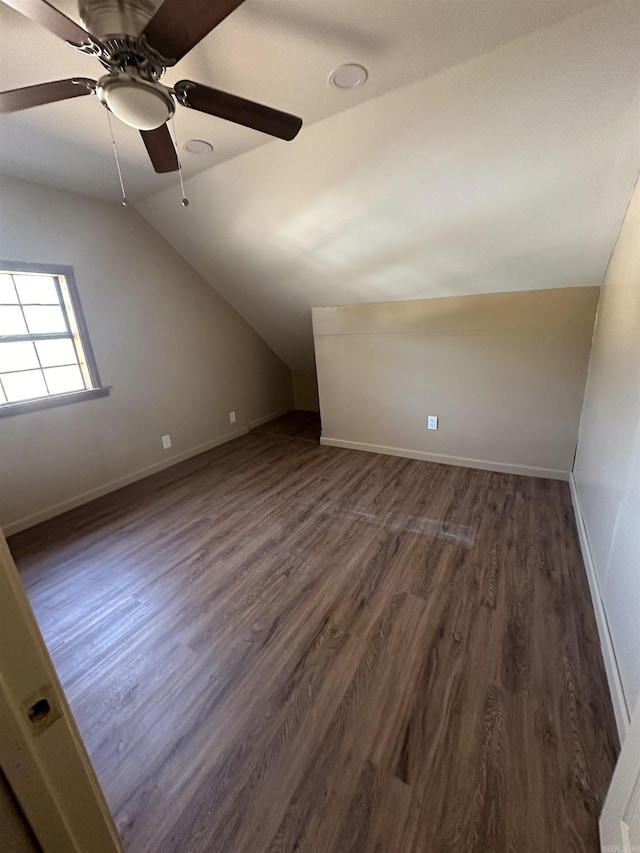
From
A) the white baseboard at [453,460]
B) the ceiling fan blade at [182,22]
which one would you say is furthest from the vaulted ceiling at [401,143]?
the white baseboard at [453,460]

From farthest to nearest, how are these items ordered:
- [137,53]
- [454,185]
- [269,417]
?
[269,417] → [454,185] → [137,53]

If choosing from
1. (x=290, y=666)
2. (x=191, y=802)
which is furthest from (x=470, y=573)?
(x=191, y=802)

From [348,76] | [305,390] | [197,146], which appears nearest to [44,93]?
[197,146]

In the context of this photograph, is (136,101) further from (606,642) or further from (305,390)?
(305,390)

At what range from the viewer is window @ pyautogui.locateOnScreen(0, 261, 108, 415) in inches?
96.0

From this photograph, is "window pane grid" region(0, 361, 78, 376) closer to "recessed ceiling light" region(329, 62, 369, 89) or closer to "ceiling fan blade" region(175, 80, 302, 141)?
"ceiling fan blade" region(175, 80, 302, 141)

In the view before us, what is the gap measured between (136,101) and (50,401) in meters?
2.29

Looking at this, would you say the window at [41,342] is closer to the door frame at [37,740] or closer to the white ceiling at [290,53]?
the white ceiling at [290,53]

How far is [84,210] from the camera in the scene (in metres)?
2.72

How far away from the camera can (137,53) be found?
1.03m

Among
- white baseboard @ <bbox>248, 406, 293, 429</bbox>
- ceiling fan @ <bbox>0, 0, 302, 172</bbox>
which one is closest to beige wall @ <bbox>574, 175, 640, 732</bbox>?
ceiling fan @ <bbox>0, 0, 302, 172</bbox>

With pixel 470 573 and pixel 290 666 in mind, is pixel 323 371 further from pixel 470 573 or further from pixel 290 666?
pixel 290 666

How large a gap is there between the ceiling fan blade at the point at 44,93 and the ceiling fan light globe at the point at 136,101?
12 centimetres

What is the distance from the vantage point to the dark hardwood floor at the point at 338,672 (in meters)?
0.99
